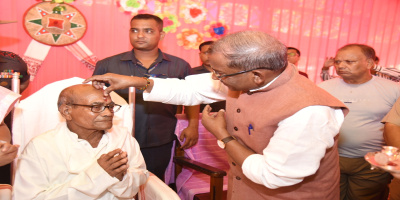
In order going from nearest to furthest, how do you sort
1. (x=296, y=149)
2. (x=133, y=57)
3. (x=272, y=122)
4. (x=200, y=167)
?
(x=296, y=149)
(x=272, y=122)
(x=200, y=167)
(x=133, y=57)

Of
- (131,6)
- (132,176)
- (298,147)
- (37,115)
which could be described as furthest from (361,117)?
(131,6)

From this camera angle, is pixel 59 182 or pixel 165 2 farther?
pixel 165 2

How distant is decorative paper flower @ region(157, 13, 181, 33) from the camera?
4871 millimetres

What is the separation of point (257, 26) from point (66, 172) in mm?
4438

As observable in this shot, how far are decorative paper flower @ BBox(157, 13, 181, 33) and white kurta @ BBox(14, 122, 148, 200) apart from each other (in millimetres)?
3218

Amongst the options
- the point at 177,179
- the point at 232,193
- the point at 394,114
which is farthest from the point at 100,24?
the point at 394,114

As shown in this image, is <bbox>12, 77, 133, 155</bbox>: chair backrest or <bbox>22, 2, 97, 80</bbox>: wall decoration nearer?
<bbox>12, 77, 133, 155</bbox>: chair backrest

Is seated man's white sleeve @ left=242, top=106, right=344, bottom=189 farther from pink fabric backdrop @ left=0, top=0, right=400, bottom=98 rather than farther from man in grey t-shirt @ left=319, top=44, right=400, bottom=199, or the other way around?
pink fabric backdrop @ left=0, top=0, right=400, bottom=98

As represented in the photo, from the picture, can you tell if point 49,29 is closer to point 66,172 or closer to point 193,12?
point 193,12

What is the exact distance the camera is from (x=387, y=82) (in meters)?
2.86

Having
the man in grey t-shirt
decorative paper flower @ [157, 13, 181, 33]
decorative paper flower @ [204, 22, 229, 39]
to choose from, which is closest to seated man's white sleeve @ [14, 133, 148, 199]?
the man in grey t-shirt

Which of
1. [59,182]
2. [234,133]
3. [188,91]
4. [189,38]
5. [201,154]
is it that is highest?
[189,38]

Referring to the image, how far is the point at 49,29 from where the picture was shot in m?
4.27

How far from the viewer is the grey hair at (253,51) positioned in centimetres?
139
